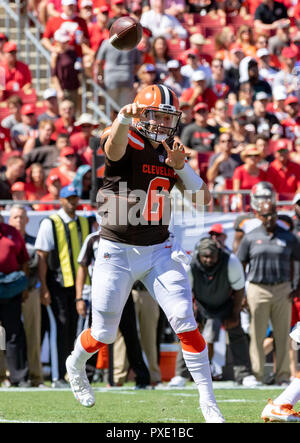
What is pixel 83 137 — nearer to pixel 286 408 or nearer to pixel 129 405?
pixel 129 405

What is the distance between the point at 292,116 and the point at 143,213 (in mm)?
8741

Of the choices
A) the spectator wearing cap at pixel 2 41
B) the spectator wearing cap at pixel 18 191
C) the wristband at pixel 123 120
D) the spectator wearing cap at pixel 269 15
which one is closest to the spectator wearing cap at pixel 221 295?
the spectator wearing cap at pixel 18 191

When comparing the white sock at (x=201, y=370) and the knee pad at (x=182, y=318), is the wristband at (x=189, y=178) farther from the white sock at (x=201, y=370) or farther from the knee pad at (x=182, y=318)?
the white sock at (x=201, y=370)

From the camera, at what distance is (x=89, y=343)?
22.2 ft

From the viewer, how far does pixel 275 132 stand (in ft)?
46.8

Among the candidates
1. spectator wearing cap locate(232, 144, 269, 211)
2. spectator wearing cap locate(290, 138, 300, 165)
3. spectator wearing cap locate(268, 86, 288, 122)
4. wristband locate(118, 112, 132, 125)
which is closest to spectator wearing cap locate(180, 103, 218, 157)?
spectator wearing cap locate(290, 138, 300, 165)

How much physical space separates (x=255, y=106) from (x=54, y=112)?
2889mm

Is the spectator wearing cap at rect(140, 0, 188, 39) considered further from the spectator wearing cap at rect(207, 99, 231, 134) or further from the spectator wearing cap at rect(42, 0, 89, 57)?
the spectator wearing cap at rect(207, 99, 231, 134)

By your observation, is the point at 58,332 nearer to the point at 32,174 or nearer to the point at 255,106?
the point at 32,174

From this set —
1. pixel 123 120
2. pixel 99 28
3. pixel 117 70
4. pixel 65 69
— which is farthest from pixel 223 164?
pixel 123 120

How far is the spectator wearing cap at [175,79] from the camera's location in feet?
49.9

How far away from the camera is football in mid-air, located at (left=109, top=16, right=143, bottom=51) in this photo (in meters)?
7.04

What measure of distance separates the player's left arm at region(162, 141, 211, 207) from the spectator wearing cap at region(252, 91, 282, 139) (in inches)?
301

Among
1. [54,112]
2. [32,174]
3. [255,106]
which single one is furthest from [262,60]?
[32,174]
